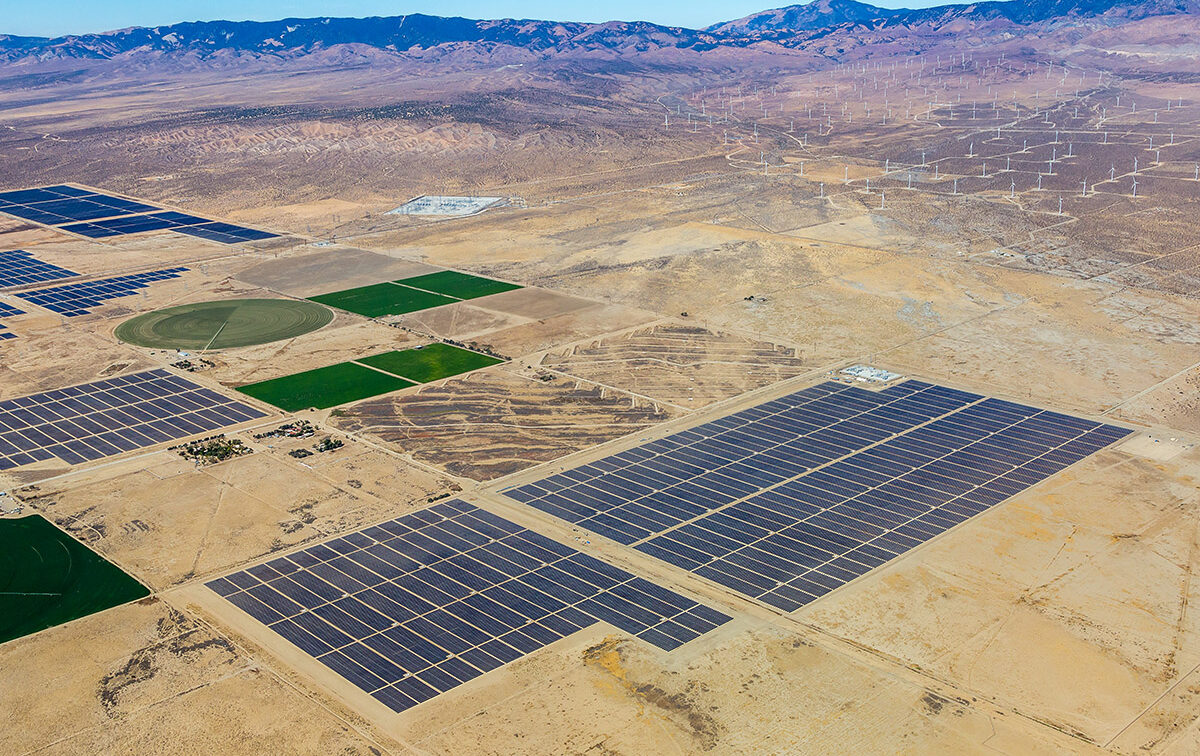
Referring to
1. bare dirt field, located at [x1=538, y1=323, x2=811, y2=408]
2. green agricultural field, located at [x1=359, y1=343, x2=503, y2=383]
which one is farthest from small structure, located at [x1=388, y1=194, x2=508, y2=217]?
bare dirt field, located at [x1=538, y1=323, x2=811, y2=408]

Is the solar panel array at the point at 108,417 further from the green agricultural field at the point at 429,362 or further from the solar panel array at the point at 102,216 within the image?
the solar panel array at the point at 102,216

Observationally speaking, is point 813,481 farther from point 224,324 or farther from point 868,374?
point 224,324

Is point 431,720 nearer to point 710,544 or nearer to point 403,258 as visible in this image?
point 710,544

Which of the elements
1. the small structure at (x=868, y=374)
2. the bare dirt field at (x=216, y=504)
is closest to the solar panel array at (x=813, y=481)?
the small structure at (x=868, y=374)

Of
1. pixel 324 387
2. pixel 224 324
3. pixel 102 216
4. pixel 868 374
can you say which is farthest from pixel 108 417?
pixel 102 216

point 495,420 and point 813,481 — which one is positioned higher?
point 495,420

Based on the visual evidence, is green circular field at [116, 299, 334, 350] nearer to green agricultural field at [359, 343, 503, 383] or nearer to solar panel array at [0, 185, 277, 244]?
green agricultural field at [359, 343, 503, 383]
